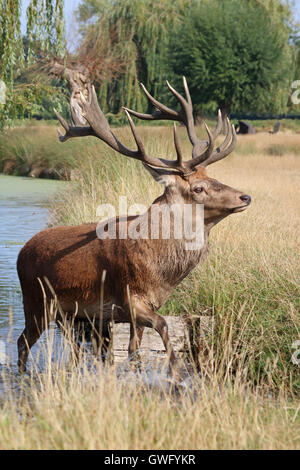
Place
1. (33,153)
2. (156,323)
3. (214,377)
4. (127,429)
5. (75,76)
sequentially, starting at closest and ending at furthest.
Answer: (127,429)
(214,377)
(156,323)
(33,153)
(75,76)

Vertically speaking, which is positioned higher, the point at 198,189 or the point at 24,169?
the point at 198,189

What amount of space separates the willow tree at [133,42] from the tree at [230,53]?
2.79 ft

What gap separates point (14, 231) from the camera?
12.0 m

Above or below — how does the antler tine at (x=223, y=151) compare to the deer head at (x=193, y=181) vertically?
above

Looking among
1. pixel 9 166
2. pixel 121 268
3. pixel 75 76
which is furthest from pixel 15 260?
pixel 75 76

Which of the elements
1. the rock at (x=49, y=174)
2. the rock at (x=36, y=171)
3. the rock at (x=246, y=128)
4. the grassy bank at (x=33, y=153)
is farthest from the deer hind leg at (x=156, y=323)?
the rock at (x=246, y=128)

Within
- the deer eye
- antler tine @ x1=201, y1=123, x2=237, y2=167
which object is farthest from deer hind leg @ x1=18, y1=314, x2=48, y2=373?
antler tine @ x1=201, y1=123, x2=237, y2=167

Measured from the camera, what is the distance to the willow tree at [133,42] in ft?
107

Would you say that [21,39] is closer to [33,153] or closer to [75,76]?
[33,153]

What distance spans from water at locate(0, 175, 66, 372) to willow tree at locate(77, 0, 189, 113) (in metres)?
12.0

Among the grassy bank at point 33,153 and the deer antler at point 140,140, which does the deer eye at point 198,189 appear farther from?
the grassy bank at point 33,153

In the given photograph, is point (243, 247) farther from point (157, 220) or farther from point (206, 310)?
point (157, 220)

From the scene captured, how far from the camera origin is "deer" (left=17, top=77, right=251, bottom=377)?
5.01m

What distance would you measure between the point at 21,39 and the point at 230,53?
24.5 m
